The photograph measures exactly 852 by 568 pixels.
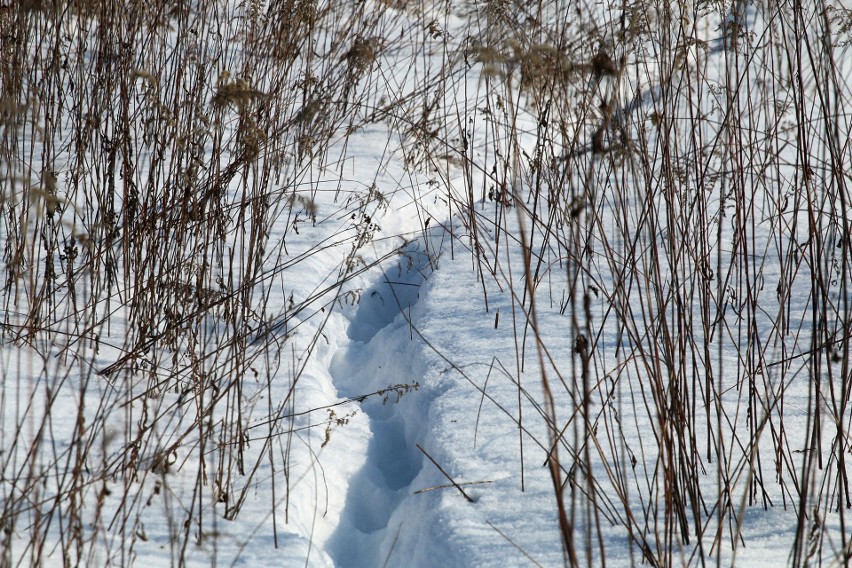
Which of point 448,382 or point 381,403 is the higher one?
point 448,382

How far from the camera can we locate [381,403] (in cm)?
195

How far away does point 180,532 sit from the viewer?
1.23m

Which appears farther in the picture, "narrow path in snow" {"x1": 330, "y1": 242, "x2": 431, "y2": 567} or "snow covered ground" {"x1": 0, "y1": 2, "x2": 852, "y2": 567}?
"narrow path in snow" {"x1": 330, "y1": 242, "x2": 431, "y2": 567}

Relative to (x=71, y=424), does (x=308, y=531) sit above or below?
below

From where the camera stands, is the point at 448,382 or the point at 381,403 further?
the point at 381,403

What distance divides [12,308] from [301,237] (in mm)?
948

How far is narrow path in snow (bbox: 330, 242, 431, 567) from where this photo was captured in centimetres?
151

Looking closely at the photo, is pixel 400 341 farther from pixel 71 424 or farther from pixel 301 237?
pixel 71 424

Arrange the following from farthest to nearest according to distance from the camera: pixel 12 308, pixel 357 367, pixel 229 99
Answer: pixel 357 367, pixel 12 308, pixel 229 99

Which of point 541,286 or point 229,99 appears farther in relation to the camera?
point 541,286

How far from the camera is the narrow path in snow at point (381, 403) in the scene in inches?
59.3

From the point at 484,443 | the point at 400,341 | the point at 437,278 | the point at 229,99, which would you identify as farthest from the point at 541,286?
the point at 229,99

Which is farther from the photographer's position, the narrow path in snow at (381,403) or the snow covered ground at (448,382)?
the narrow path in snow at (381,403)

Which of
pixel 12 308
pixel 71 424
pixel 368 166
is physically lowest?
pixel 71 424
